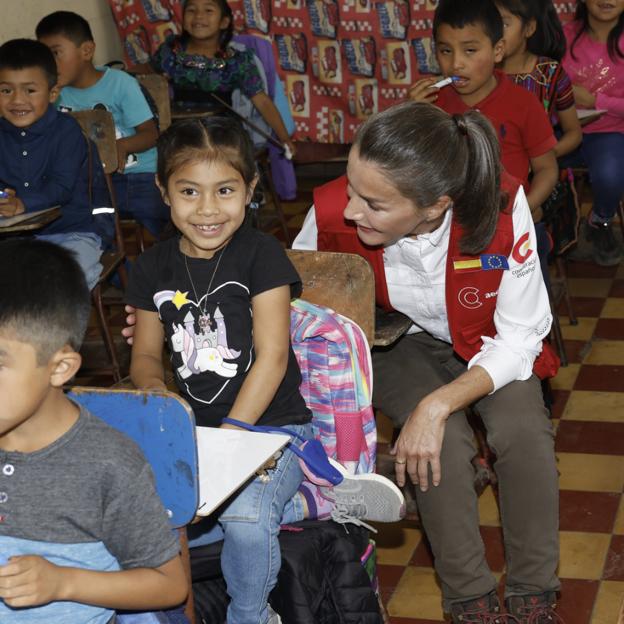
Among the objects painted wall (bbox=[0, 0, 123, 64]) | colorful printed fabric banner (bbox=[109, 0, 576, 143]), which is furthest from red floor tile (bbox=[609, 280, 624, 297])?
painted wall (bbox=[0, 0, 123, 64])

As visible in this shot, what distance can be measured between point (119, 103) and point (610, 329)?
2.09m

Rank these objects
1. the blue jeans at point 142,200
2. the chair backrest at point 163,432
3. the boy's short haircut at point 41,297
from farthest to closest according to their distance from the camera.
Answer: the blue jeans at point 142,200, the chair backrest at point 163,432, the boy's short haircut at point 41,297

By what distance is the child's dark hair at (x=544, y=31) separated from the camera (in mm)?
4051

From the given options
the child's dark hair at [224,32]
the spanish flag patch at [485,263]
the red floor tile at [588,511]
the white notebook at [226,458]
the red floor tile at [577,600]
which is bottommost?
A: the red floor tile at [588,511]

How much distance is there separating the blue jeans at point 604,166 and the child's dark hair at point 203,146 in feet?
8.14

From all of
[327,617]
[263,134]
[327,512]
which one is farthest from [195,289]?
[263,134]

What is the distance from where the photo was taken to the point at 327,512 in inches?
89.3

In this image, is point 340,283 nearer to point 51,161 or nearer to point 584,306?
point 51,161

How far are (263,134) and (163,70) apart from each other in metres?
0.53

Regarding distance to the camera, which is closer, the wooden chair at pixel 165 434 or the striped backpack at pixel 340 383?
the wooden chair at pixel 165 434

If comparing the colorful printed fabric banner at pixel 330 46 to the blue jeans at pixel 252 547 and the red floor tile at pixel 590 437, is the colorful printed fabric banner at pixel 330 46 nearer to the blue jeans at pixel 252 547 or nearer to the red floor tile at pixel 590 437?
the red floor tile at pixel 590 437

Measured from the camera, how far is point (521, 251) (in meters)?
2.44

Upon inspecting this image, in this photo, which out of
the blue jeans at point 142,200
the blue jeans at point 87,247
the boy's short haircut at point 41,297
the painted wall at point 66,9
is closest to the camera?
the boy's short haircut at point 41,297

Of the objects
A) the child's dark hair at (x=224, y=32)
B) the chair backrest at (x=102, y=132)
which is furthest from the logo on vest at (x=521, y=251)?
the child's dark hair at (x=224, y=32)
